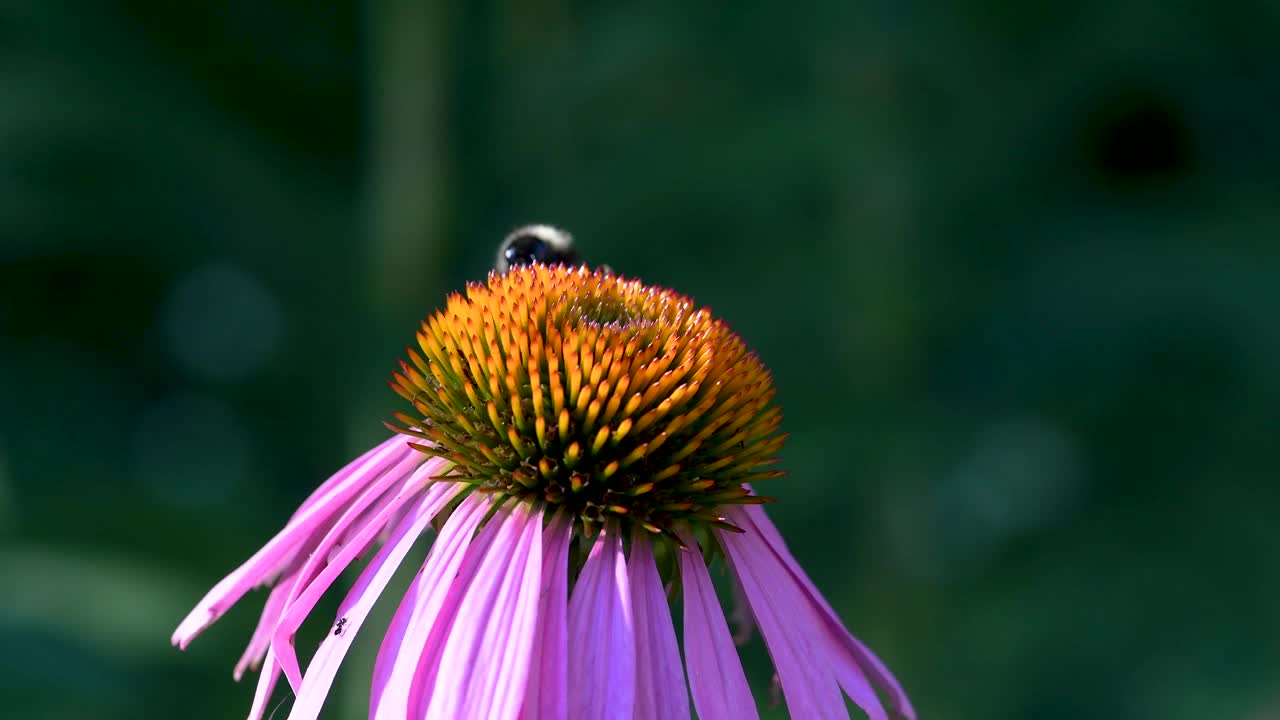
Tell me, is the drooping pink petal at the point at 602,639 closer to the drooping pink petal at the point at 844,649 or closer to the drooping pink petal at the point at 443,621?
the drooping pink petal at the point at 443,621

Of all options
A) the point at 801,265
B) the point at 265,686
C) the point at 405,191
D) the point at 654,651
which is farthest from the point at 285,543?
the point at 801,265

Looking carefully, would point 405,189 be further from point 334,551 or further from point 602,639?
point 602,639

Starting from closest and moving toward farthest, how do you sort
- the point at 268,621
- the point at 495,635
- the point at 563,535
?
1. the point at 495,635
2. the point at 563,535
3. the point at 268,621

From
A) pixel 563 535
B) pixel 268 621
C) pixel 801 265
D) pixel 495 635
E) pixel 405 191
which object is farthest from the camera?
pixel 801 265

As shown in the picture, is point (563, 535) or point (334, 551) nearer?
point (563, 535)

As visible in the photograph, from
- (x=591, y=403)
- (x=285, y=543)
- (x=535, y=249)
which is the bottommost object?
(x=285, y=543)
